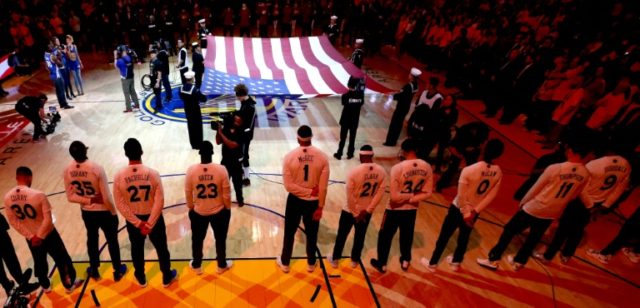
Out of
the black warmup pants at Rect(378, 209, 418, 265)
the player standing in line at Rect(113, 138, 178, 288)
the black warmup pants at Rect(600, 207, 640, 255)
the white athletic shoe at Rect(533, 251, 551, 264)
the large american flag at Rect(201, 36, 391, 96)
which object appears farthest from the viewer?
the large american flag at Rect(201, 36, 391, 96)

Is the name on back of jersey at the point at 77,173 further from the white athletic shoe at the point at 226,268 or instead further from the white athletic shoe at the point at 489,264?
the white athletic shoe at the point at 489,264

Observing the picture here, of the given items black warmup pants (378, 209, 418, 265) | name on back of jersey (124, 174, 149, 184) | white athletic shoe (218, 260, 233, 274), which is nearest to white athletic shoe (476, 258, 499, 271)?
black warmup pants (378, 209, 418, 265)

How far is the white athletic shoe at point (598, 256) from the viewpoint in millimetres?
4977

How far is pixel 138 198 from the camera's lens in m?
3.59

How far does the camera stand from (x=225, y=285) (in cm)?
→ 423

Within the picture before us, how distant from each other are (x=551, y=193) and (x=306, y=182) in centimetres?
258

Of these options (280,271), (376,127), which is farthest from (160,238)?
(376,127)

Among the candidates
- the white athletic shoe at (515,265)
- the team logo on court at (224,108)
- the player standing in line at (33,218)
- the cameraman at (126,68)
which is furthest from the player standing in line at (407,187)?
the cameraman at (126,68)

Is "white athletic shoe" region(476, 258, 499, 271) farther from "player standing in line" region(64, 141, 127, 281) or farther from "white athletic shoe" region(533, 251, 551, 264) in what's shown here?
"player standing in line" region(64, 141, 127, 281)

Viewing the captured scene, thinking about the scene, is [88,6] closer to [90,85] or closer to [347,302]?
[90,85]

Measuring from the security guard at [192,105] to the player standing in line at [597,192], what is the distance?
18.8 ft

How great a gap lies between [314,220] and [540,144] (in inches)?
249

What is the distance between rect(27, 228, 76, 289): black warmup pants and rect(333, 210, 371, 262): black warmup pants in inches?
112

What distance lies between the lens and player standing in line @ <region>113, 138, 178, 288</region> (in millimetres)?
3498
